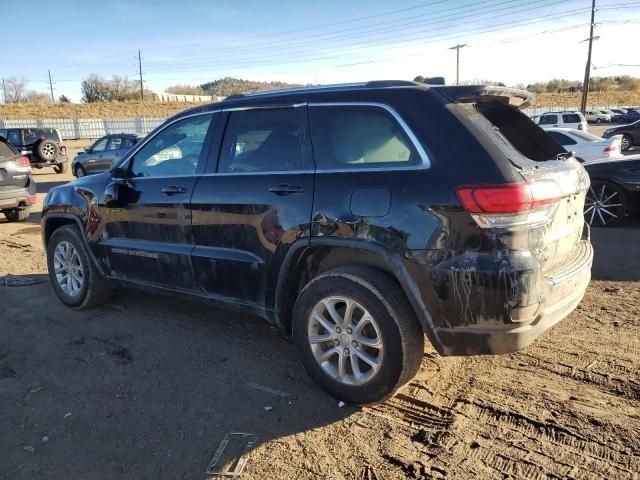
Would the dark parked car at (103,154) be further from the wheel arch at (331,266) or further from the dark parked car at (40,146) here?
the wheel arch at (331,266)

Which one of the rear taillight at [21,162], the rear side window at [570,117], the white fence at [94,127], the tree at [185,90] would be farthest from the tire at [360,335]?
the tree at [185,90]

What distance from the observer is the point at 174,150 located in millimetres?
4301

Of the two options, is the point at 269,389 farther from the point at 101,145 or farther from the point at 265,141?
the point at 101,145

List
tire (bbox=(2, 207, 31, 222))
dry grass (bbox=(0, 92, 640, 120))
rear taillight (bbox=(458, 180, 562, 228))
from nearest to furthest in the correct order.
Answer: rear taillight (bbox=(458, 180, 562, 228)) → tire (bbox=(2, 207, 31, 222)) → dry grass (bbox=(0, 92, 640, 120))

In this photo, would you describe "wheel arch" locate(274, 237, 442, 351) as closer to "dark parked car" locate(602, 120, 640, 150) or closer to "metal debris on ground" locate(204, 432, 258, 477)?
"metal debris on ground" locate(204, 432, 258, 477)

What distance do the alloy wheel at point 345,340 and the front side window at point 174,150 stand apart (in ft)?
5.27

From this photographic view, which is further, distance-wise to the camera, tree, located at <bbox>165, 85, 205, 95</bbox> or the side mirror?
tree, located at <bbox>165, 85, 205, 95</bbox>

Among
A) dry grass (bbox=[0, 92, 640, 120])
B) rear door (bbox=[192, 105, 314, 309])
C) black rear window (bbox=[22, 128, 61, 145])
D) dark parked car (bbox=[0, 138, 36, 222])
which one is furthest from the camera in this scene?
dry grass (bbox=[0, 92, 640, 120])

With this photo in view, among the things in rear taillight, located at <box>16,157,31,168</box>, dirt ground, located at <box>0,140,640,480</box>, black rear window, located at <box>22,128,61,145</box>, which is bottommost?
dirt ground, located at <box>0,140,640,480</box>

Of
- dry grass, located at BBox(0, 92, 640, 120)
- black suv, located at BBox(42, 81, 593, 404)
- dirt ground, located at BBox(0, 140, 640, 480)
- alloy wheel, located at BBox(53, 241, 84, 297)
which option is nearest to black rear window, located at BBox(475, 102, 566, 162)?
black suv, located at BBox(42, 81, 593, 404)

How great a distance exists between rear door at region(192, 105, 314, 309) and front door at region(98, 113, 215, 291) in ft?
0.53

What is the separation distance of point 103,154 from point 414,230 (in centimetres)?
1773

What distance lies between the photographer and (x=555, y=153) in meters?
3.47

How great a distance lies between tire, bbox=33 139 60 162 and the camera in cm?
2081
